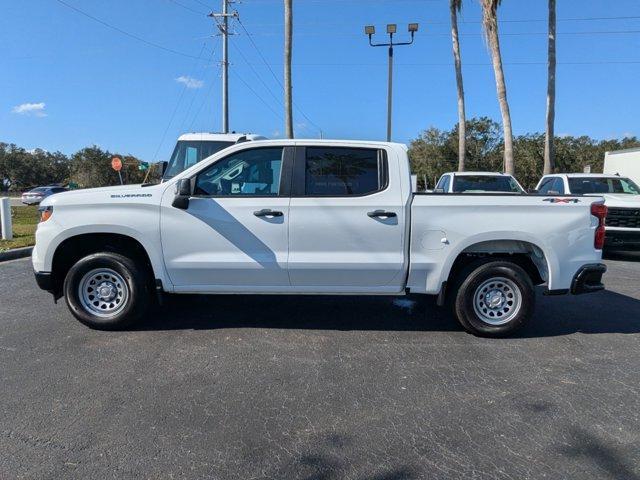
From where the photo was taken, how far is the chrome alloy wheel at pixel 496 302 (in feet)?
16.6

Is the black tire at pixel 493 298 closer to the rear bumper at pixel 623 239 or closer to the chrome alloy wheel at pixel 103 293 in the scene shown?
the chrome alloy wheel at pixel 103 293

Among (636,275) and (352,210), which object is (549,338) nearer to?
(352,210)

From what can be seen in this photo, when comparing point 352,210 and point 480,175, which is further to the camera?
point 480,175

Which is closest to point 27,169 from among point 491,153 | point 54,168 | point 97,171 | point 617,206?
point 54,168

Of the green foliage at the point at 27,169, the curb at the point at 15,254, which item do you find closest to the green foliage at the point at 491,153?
the curb at the point at 15,254

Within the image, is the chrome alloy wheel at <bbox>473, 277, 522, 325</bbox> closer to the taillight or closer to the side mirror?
the taillight

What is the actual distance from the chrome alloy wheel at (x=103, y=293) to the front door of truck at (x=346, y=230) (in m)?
1.83

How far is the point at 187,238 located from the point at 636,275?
27.3ft

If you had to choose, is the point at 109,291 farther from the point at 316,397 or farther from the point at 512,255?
the point at 512,255

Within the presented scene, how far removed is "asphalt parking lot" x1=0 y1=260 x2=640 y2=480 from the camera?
9.53ft

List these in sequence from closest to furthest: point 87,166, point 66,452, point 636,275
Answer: point 66,452 < point 636,275 < point 87,166

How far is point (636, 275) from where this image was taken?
9031 millimetres

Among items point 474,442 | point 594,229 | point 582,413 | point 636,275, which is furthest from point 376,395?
point 636,275

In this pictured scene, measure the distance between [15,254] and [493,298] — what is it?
952 centimetres
